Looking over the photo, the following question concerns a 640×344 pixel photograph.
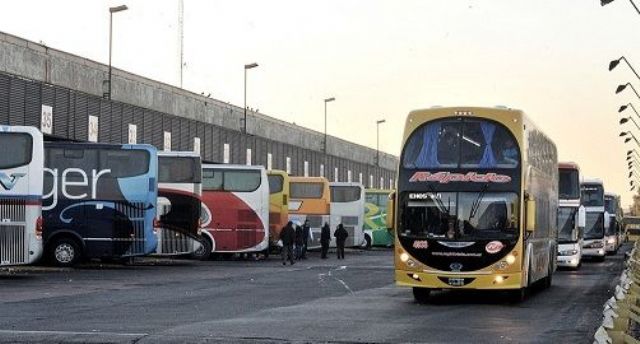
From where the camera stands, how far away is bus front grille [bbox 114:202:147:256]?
35781 mm

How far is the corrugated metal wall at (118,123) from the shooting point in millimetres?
41906

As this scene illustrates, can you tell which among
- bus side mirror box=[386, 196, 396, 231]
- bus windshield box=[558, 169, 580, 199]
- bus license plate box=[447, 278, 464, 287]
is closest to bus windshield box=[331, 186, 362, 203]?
bus windshield box=[558, 169, 580, 199]

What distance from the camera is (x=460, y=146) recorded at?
22.4m

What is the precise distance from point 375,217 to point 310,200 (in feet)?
43.8

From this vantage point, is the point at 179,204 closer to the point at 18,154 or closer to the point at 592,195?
the point at 18,154

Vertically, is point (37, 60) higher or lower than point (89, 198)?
higher

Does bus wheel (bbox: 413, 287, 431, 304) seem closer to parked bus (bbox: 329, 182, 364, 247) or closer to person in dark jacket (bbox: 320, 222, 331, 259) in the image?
person in dark jacket (bbox: 320, 222, 331, 259)

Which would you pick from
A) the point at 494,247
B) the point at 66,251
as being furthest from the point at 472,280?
the point at 66,251

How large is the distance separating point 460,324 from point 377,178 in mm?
94270

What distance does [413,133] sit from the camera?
2250 centimetres

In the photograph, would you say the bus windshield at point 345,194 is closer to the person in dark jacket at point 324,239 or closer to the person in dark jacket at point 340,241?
the person in dark jacket at point 340,241

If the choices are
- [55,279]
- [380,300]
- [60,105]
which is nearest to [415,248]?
[380,300]

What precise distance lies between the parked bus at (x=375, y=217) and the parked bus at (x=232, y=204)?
2284cm

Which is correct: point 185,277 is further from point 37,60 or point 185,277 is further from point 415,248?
point 37,60
